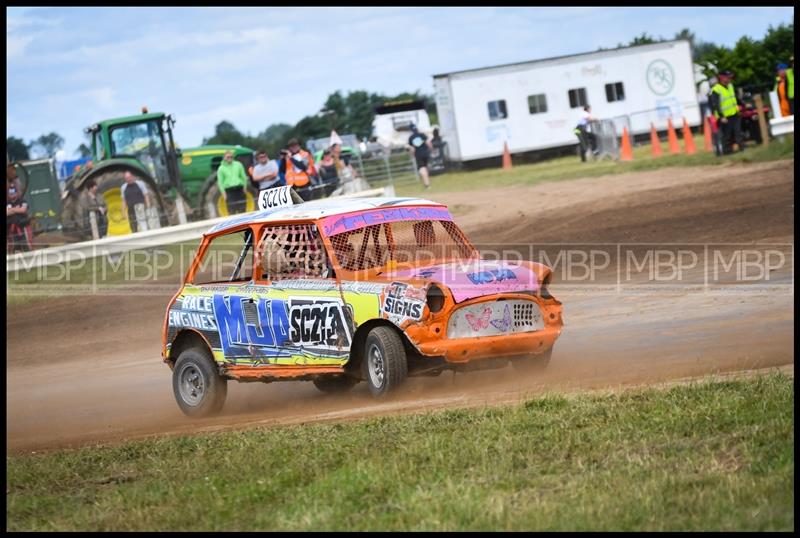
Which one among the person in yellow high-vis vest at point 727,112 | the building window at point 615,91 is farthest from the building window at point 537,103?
the person in yellow high-vis vest at point 727,112

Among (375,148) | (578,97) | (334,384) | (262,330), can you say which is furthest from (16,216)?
(375,148)

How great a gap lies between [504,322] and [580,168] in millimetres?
21670

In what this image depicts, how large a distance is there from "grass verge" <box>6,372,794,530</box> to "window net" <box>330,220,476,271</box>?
1.76 m

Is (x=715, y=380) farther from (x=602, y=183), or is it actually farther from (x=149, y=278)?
(x=602, y=183)

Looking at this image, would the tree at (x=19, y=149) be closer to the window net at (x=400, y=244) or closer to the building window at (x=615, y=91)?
the building window at (x=615, y=91)

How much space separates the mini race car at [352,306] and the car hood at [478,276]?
0.01m

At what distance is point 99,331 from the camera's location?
1647cm

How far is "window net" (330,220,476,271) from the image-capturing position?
9375mm

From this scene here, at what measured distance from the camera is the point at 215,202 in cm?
2703

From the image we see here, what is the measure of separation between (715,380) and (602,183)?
17452 millimetres

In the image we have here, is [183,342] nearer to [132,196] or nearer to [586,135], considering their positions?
[132,196]

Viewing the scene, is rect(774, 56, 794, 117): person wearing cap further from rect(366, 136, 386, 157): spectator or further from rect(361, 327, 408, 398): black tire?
rect(366, 136, 386, 157): spectator

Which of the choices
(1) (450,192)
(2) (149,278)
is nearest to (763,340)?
(2) (149,278)

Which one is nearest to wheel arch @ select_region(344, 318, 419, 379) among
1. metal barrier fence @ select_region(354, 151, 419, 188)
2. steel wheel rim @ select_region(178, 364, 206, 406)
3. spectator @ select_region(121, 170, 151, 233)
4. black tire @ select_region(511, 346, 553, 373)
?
black tire @ select_region(511, 346, 553, 373)
